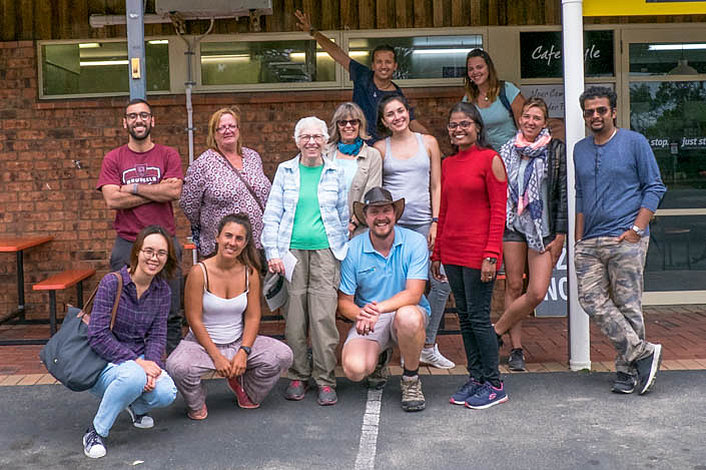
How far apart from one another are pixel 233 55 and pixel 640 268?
4322mm

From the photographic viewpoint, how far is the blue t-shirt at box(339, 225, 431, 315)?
5.41 m

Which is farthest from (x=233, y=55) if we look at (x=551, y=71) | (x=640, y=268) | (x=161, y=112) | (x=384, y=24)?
(x=640, y=268)

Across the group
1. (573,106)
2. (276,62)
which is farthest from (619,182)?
(276,62)

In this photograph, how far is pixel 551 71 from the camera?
8180 millimetres

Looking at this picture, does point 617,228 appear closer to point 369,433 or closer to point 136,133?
point 369,433

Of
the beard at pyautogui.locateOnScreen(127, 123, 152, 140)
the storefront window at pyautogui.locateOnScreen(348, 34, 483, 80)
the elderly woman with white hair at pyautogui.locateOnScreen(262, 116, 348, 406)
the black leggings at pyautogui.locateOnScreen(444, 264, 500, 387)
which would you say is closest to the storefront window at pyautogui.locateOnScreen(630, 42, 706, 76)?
the storefront window at pyautogui.locateOnScreen(348, 34, 483, 80)

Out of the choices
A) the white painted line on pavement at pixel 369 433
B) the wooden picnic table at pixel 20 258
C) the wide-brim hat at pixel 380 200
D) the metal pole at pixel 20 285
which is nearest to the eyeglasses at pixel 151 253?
the wide-brim hat at pixel 380 200

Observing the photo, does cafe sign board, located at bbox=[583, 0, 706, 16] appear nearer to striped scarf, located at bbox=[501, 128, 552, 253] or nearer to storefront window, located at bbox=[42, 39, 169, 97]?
striped scarf, located at bbox=[501, 128, 552, 253]

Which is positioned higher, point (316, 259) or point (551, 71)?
point (551, 71)

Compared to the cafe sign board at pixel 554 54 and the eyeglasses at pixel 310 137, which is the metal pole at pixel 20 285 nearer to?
the eyeglasses at pixel 310 137

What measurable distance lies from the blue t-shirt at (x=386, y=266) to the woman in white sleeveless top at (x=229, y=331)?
58cm

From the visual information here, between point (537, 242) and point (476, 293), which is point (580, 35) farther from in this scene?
point (476, 293)

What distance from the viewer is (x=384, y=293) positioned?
5473 millimetres

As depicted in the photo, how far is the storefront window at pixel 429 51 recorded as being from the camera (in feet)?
26.5
